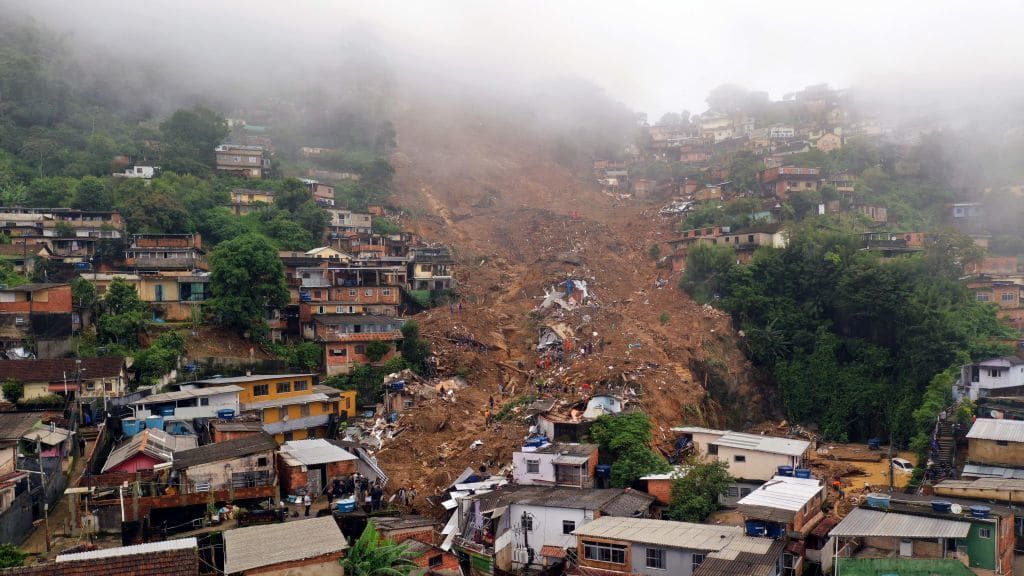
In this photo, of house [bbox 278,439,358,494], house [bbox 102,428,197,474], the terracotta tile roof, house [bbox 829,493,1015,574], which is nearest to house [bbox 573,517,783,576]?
house [bbox 829,493,1015,574]

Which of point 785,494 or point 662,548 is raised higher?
point 785,494

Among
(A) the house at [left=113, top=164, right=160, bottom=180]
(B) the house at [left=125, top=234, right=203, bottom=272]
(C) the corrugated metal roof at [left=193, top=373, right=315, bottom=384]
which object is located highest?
(A) the house at [left=113, top=164, right=160, bottom=180]

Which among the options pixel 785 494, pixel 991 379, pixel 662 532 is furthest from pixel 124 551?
pixel 991 379

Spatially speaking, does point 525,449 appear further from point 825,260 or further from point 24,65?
point 24,65

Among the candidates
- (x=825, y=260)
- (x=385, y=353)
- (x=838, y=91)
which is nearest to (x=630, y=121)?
(x=838, y=91)

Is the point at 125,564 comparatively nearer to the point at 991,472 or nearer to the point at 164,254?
the point at 991,472

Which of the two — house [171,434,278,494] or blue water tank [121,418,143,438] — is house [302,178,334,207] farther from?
house [171,434,278,494]

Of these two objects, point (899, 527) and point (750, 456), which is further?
point (750, 456)

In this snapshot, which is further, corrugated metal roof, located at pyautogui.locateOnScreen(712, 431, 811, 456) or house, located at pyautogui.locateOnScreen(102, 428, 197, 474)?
corrugated metal roof, located at pyautogui.locateOnScreen(712, 431, 811, 456)
